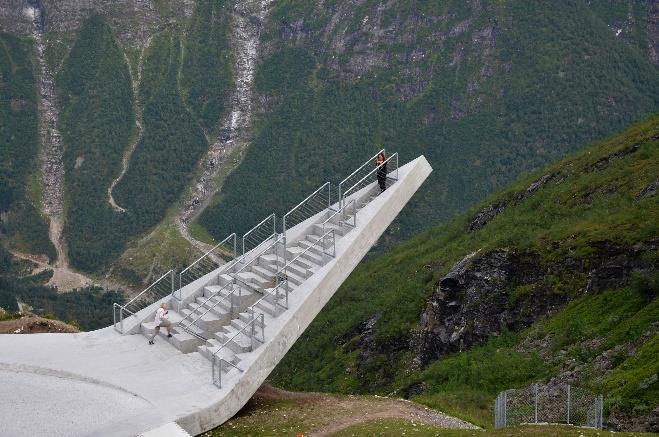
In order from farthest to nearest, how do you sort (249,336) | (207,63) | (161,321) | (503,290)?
(207,63)
(503,290)
(161,321)
(249,336)

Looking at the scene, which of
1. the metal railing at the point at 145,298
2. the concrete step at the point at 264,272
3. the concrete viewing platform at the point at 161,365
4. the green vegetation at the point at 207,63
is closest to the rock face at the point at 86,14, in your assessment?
the green vegetation at the point at 207,63

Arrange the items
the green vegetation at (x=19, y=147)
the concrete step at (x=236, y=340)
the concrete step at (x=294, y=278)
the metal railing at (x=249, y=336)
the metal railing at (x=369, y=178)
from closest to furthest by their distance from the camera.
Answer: the metal railing at (x=249, y=336) < the concrete step at (x=236, y=340) < the concrete step at (x=294, y=278) < the metal railing at (x=369, y=178) < the green vegetation at (x=19, y=147)

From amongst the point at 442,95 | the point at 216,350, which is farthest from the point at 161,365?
the point at 442,95

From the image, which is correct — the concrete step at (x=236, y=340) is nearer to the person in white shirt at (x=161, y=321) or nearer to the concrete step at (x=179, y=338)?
the concrete step at (x=179, y=338)

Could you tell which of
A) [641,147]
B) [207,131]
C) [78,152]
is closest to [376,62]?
[207,131]

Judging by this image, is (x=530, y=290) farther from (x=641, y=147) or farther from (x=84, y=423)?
(x=84, y=423)

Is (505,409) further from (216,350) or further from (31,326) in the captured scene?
(31,326)
